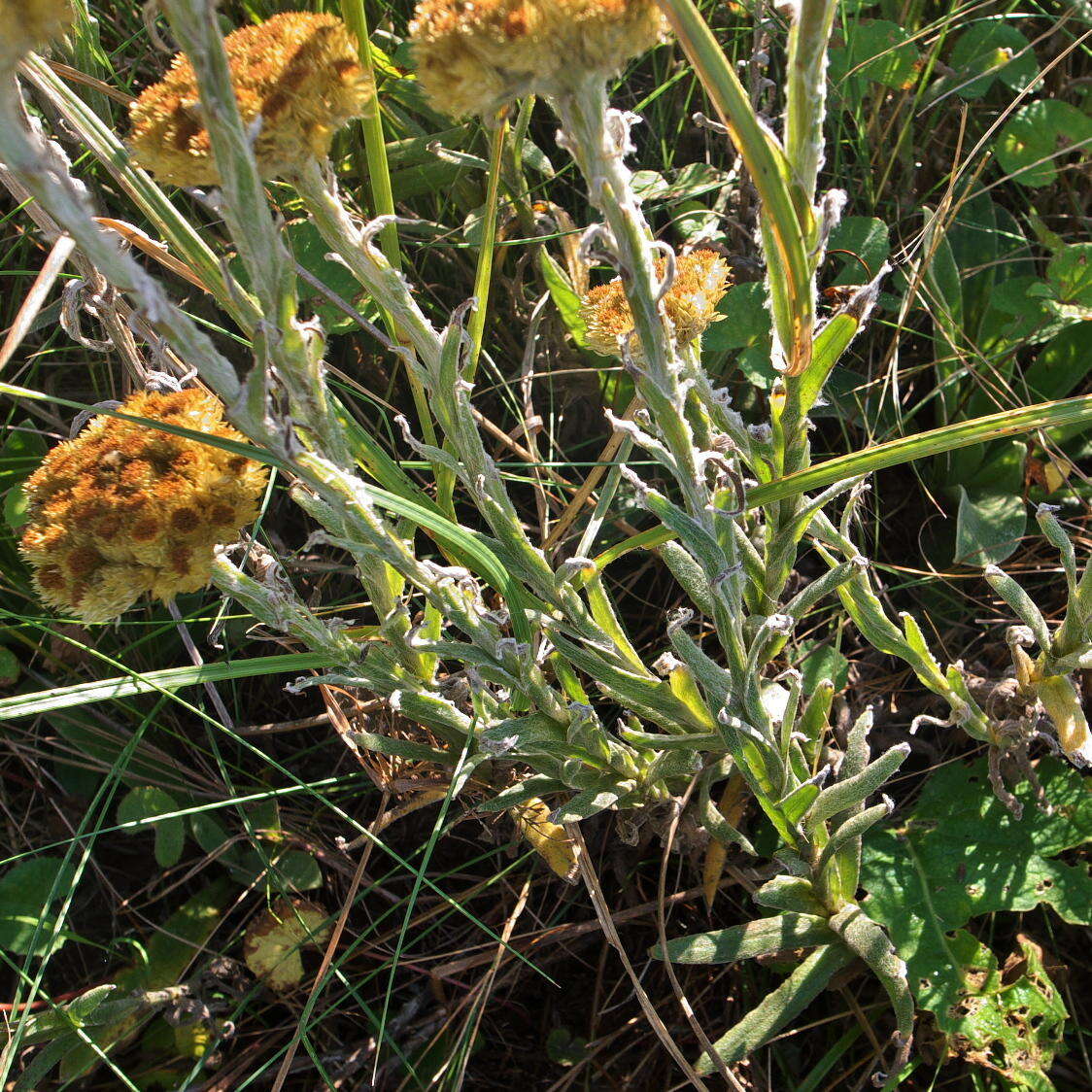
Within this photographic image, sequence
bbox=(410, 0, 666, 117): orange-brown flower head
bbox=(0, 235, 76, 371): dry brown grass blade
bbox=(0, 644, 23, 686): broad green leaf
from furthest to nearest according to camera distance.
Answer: bbox=(0, 644, 23, 686): broad green leaf
bbox=(0, 235, 76, 371): dry brown grass blade
bbox=(410, 0, 666, 117): orange-brown flower head

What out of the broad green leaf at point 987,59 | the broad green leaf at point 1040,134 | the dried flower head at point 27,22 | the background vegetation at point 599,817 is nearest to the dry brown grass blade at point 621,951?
the background vegetation at point 599,817

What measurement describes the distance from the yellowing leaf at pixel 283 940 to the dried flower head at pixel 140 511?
2.70ft

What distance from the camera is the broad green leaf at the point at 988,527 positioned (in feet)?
5.23

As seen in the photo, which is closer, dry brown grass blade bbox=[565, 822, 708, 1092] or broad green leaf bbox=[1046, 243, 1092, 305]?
dry brown grass blade bbox=[565, 822, 708, 1092]

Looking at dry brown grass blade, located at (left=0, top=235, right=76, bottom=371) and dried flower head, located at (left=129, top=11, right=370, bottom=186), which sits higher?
dried flower head, located at (left=129, top=11, right=370, bottom=186)

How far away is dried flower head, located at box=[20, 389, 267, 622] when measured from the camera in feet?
2.97

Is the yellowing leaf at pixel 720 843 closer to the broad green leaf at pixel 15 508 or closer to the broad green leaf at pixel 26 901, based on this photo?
the broad green leaf at pixel 26 901

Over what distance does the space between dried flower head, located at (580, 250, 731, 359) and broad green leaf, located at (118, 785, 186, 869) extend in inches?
43.8

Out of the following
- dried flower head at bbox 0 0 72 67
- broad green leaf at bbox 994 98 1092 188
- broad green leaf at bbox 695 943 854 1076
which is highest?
dried flower head at bbox 0 0 72 67

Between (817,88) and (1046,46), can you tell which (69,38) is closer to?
(817,88)

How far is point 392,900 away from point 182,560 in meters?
0.96

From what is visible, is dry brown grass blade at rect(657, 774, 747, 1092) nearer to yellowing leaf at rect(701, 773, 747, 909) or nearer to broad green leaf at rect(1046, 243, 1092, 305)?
yellowing leaf at rect(701, 773, 747, 909)

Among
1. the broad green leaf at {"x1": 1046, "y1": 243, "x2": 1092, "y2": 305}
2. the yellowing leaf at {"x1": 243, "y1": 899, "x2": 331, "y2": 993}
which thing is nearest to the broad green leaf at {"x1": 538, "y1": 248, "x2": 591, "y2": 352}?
the broad green leaf at {"x1": 1046, "y1": 243, "x2": 1092, "y2": 305}

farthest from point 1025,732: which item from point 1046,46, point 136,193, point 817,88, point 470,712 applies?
point 1046,46
